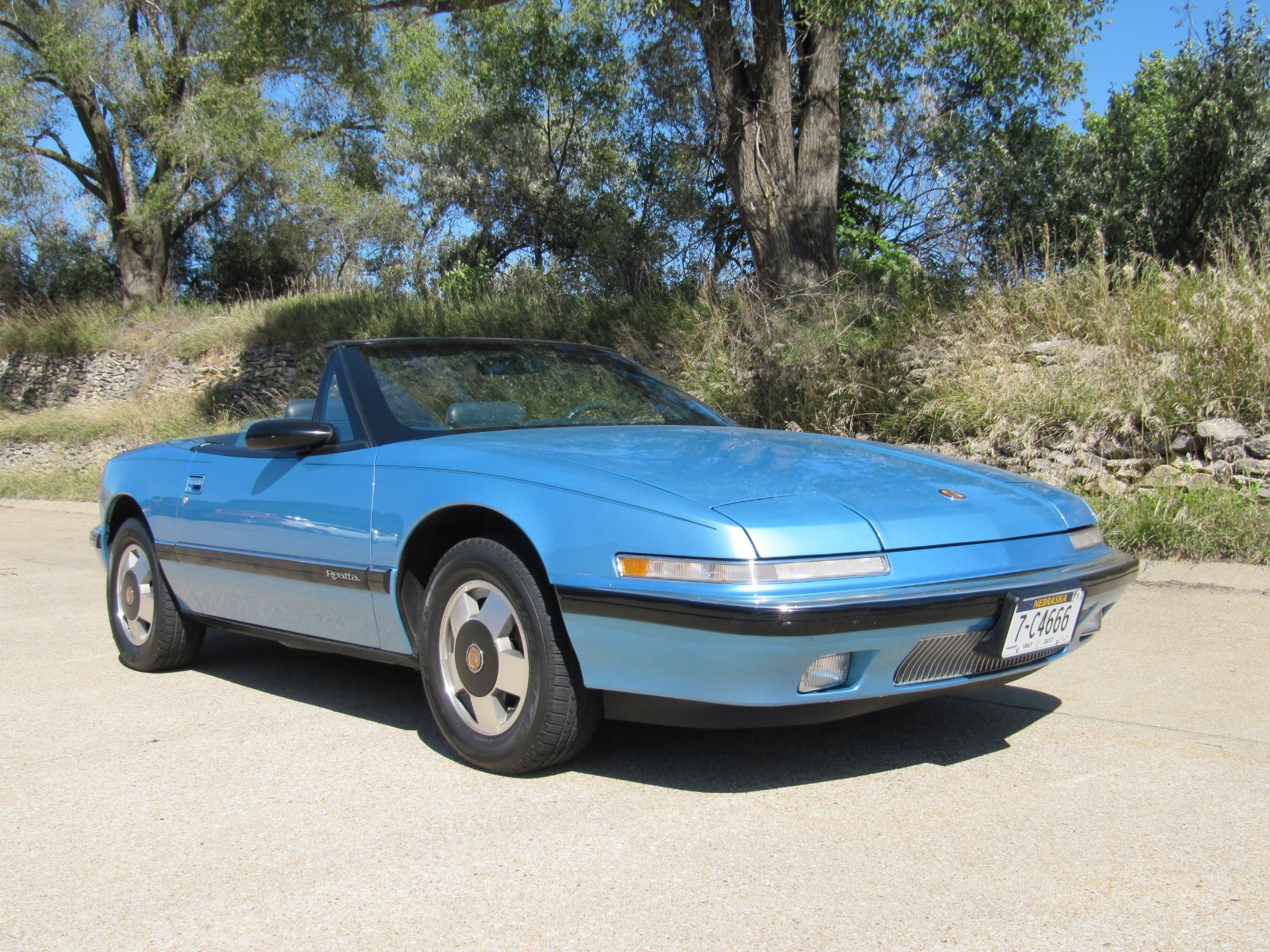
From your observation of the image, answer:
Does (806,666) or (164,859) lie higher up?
(806,666)

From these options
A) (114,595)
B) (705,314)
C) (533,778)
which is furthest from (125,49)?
(533,778)

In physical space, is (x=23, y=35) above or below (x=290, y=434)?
above

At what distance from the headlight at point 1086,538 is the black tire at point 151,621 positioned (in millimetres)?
3498

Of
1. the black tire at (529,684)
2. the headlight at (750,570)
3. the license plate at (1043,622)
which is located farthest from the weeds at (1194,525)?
the black tire at (529,684)

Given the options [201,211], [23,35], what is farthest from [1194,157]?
[23,35]

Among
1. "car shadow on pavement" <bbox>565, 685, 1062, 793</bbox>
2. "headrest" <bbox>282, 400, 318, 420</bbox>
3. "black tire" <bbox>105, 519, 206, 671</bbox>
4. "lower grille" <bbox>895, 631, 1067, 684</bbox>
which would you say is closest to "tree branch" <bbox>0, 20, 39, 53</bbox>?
"black tire" <bbox>105, 519, 206, 671</bbox>

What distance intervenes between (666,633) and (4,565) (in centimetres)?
740

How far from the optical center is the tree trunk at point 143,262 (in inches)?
1032

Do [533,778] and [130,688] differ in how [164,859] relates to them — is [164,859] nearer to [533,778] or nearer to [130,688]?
[533,778]

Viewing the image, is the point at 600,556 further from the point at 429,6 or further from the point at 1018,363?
the point at 429,6

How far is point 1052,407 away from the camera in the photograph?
7.53 metres

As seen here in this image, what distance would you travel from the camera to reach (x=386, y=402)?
13.1ft

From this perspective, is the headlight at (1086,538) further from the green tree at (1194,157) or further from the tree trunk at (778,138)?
the green tree at (1194,157)

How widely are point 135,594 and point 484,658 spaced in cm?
241
